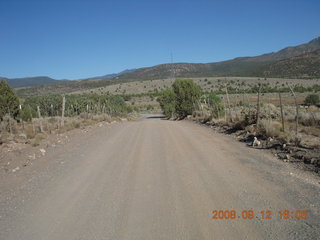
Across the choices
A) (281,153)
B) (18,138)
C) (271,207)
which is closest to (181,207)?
(271,207)

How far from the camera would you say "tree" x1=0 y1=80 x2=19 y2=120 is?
2416cm

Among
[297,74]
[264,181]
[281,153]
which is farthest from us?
[297,74]

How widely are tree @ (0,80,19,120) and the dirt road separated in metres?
19.3

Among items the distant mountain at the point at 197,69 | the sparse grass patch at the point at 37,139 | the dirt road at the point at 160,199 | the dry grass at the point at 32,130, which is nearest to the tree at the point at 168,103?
the dry grass at the point at 32,130

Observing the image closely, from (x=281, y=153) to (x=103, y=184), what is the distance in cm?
580

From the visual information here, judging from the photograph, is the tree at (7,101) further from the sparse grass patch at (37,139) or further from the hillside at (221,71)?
the hillside at (221,71)

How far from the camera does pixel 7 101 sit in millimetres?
24906

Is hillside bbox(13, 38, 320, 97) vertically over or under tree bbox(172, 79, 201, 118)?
over

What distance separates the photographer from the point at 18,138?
45.4 ft

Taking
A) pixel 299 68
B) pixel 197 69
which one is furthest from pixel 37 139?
pixel 197 69

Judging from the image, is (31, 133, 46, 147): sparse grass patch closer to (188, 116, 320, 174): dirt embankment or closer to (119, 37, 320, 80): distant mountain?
(188, 116, 320, 174): dirt embankment

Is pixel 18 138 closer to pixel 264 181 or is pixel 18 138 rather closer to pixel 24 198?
pixel 24 198

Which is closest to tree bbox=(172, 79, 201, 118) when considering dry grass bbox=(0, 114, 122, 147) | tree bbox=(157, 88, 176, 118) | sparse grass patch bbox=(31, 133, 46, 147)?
tree bbox=(157, 88, 176, 118)

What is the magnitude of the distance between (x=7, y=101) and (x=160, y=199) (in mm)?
24820
